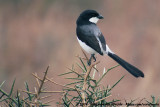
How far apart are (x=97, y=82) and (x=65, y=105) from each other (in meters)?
0.18

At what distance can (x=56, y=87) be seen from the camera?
20.5 feet

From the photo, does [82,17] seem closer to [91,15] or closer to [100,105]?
[91,15]

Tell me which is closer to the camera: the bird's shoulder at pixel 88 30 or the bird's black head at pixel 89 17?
the bird's shoulder at pixel 88 30

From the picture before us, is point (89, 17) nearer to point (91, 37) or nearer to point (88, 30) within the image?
point (88, 30)

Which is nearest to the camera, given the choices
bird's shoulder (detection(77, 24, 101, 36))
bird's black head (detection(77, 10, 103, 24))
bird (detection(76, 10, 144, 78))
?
→ bird (detection(76, 10, 144, 78))

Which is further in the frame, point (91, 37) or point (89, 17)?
point (89, 17)

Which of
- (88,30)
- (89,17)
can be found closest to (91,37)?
(88,30)

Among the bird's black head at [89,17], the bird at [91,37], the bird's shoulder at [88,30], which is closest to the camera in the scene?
the bird at [91,37]

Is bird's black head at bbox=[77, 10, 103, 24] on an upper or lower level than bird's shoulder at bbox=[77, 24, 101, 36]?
upper

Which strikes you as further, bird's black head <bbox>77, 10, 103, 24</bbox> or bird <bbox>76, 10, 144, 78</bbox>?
bird's black head <bbox>77, 10, 103, 24</bbox>

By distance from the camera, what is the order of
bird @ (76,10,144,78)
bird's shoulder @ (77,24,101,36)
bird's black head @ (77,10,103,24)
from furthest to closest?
bird's black head @ (77,10,103,24) < bird's shoulder @ (77,24,101,36) < bird @ (76,10,144,78)

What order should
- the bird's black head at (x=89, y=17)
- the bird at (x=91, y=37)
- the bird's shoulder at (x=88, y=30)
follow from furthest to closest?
the bird's black head at (x=89, y=17)
the bird's shoulder at (x=88, y=30)
the bird at (x=91, y=37)

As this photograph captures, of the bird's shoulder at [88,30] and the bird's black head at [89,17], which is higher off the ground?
the bird's black head at [89,17]

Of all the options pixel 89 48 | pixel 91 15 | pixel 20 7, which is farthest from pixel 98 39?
pixel 20 7
